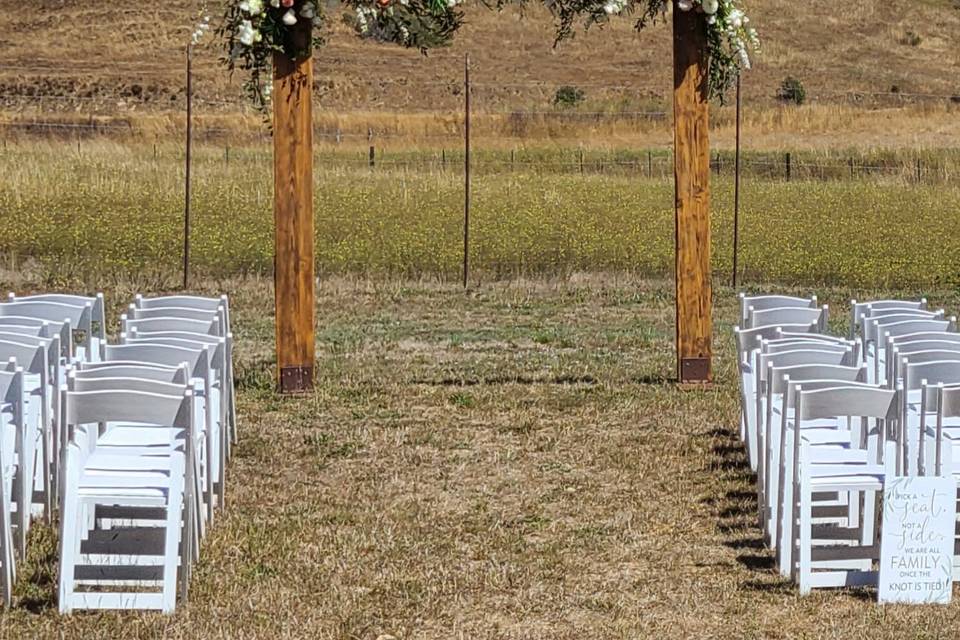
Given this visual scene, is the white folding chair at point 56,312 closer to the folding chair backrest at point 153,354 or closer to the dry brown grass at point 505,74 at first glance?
the folding chair backrest at point 153,354

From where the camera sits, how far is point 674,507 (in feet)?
33.9

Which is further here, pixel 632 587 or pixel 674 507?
pixel 674 507

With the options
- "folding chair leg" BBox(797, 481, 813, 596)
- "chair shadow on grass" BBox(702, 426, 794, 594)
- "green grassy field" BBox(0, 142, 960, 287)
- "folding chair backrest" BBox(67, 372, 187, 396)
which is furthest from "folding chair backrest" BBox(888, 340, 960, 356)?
"green grassy field" BBox(0, 142, 960, 287)

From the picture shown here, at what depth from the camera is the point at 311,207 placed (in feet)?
44.5

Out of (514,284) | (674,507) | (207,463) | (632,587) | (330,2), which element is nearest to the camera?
(632,587)

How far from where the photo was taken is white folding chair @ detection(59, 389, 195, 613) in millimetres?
7867

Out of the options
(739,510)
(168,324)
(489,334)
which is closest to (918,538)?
(739,510)

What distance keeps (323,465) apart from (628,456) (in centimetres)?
202

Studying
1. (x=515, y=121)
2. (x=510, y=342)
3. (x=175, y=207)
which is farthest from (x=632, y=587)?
(x=515, y=121)

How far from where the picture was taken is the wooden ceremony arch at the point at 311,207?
44.3 feet

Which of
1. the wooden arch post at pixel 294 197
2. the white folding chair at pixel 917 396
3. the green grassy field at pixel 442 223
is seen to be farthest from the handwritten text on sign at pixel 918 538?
the green grassy field at pixel 442 223

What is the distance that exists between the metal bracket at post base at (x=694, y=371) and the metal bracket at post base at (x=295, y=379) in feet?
9.82

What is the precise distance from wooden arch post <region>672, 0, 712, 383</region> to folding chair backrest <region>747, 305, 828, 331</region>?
1.98 meters

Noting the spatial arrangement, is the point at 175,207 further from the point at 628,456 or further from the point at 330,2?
the point at 628,456
